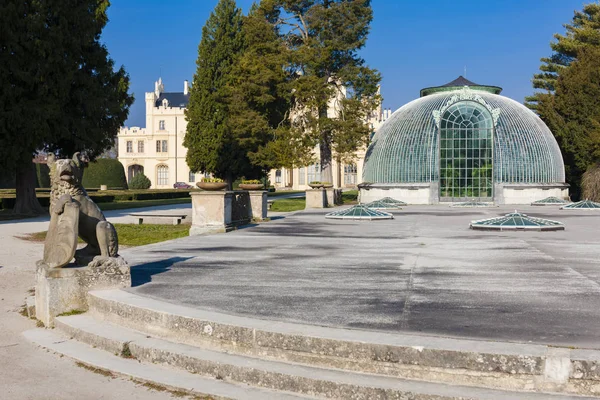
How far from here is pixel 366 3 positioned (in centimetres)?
4062

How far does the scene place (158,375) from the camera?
198 inches

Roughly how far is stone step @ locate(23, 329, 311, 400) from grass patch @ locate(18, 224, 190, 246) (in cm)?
882

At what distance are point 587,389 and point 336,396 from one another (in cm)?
178

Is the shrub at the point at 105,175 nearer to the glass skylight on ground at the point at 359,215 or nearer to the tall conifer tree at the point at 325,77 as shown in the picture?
the tall conifer tree at the point at 325,77

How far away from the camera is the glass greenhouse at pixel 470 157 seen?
36969mm

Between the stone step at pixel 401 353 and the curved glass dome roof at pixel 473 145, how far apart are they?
109 ft

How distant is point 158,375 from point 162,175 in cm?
8515

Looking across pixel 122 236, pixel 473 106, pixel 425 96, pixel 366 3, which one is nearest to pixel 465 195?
pixel 473 106

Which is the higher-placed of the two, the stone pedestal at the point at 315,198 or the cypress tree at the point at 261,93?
the cypress tree at the point at 261,93

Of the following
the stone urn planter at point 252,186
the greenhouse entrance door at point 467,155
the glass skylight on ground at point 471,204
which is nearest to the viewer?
the stone urn planter at point 252,186

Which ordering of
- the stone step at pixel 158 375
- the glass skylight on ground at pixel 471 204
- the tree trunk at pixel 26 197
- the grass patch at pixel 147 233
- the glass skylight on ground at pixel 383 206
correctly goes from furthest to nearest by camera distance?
the glass skylight on ground at pixel 471 204 < the glass skylight on ground at pixel 383 206 < the tree trunk at pixel 26 197 < the grass patch at pixel 147 233 < the stone step at pixel 158 375

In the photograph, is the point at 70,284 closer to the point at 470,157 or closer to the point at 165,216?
the point at 165,216

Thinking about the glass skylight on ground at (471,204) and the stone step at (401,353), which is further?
the glass skylight on ground at (471,204)

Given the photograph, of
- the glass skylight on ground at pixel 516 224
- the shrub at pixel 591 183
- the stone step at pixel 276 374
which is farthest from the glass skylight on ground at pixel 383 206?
the stone step at pixel 276 374
